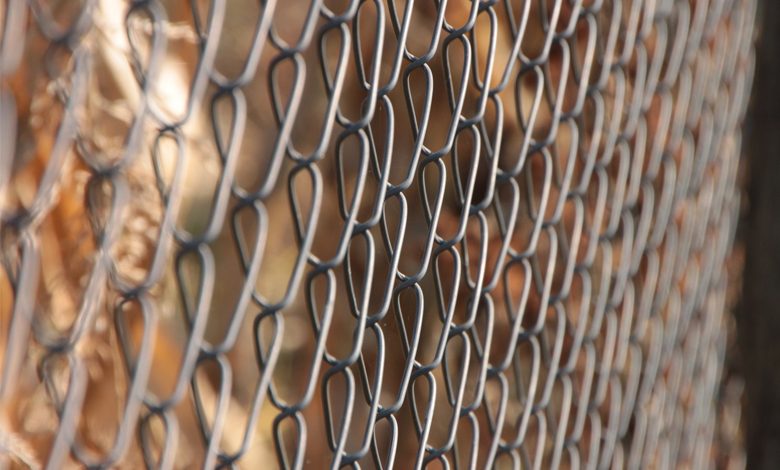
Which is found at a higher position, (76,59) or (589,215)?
(589,215)

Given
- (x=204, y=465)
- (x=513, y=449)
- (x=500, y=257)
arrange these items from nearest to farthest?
(x=204, y=465)
(x=500, y=257)
(x=513, y=449)

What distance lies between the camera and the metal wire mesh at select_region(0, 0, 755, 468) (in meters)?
0.75

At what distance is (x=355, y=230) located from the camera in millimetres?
894

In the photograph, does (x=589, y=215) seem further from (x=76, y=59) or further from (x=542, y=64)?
(x=76, y=59)

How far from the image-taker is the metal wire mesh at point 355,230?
2.48 ft

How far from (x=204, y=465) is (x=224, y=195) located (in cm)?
23

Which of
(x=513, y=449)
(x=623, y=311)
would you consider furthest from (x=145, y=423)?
(x=623, y=311)

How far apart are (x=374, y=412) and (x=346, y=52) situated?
0.36 meters

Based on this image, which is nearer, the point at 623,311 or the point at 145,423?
the point at 145,423

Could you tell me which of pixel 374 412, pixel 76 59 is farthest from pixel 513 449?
pixel 76 59

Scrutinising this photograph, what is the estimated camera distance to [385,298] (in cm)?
92

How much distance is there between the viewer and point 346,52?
0.85 meters

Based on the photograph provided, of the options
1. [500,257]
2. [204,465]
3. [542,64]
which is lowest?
[204,465]

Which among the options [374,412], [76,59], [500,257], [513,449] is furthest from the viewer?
[513,449]
